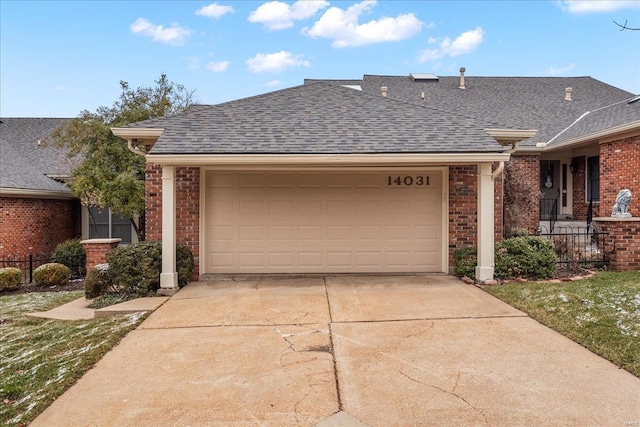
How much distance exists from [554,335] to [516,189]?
6.76 metres

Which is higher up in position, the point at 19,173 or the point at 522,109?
the point at 522,109

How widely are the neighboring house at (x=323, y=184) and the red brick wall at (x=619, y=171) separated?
13.6 feet

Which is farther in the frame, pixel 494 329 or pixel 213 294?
pixel 213 294

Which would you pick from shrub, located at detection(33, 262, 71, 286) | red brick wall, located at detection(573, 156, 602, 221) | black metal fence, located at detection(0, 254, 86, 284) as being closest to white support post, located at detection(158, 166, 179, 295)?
shrub, located at detection(33, 262, 71, 286)

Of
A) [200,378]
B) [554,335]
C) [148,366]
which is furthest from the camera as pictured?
[554,335]

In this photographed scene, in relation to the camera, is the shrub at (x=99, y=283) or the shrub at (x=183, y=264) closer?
the shrub at (x=99, y=283)

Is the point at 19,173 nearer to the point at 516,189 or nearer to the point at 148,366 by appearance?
the point at 148,366

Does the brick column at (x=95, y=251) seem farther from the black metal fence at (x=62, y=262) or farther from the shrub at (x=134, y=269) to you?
the black metal fence at (x=62, y=262)

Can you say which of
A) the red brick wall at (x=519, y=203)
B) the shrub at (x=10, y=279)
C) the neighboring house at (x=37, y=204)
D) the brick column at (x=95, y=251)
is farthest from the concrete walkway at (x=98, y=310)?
the red brick wall at (x=519, y=203)

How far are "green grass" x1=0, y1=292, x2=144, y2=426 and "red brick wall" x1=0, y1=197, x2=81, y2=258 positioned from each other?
6665 mm

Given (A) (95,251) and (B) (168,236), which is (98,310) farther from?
(A) (95,251)

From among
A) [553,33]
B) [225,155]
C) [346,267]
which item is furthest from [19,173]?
[553,33]

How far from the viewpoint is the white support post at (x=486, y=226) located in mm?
7270

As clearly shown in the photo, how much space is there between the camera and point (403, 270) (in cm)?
827
